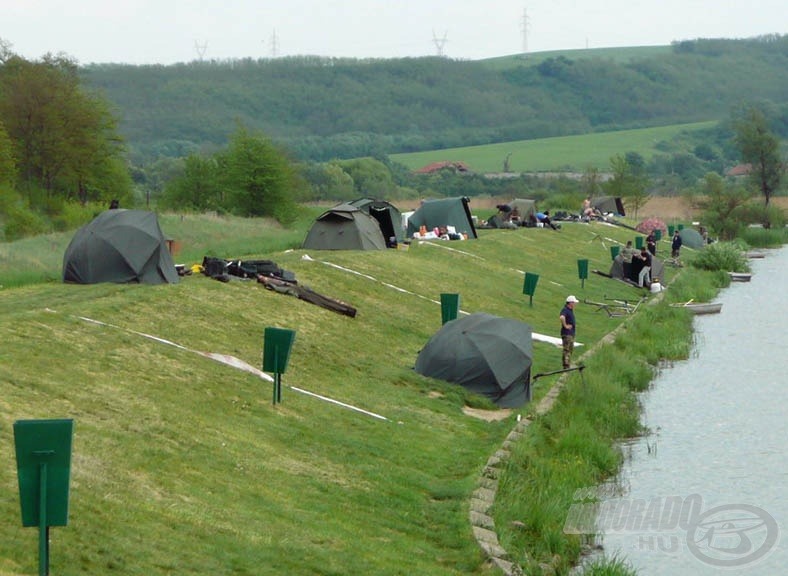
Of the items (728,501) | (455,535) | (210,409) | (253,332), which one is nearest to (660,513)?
(728,501)

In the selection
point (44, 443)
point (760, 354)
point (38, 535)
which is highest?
point (44, 443)

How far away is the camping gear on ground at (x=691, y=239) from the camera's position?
83.5 meters

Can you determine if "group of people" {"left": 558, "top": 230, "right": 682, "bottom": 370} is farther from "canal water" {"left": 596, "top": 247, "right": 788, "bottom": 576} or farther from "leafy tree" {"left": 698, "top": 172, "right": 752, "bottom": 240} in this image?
"leafy tree" {"left": 698, "top": 172, "right": 752, "bottom": 240}

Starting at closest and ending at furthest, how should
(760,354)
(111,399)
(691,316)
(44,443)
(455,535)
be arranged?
(44,443) → (455,535) → (111,399) → (760,354) → (691,316)

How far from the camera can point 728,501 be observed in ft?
73.6

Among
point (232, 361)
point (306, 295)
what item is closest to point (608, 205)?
point (306, 295)

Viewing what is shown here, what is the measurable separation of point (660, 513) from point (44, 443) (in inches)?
481

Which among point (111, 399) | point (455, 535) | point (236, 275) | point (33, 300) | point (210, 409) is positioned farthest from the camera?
point (236, 275)

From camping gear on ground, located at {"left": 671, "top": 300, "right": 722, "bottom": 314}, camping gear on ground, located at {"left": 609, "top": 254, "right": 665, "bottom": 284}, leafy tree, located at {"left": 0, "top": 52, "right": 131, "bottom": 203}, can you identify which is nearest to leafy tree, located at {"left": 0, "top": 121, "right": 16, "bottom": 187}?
leafy tree, located at {"left": 0, "top": 52, "right": 131, "bottom": 203}

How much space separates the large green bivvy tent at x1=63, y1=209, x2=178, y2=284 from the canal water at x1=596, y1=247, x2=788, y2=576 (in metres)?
12.0

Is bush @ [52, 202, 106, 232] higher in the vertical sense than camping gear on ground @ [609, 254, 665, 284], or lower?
higher

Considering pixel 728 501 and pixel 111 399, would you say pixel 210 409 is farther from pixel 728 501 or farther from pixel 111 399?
pixel 728 501

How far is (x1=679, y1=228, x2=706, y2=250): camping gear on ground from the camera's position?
83500 millimetres

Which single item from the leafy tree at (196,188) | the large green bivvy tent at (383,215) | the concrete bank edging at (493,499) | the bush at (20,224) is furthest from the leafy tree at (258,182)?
the concrete bank edging at (493,499)
